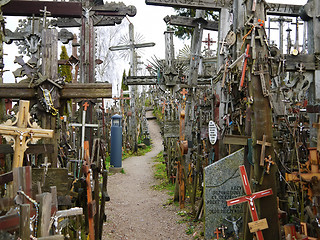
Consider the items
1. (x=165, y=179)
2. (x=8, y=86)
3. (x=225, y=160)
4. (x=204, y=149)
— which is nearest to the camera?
(x=8, y=86)

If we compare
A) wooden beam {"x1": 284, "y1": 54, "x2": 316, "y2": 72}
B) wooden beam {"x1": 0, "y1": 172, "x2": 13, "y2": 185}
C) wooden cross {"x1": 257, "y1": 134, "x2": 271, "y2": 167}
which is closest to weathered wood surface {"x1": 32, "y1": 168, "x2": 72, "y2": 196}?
wooden beam {"x1": 0, "y1": 172, "x2": 13, "y2": 185}

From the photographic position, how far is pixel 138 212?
849 centimetres

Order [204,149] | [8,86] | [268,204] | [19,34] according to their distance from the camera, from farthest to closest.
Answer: [19,34] → [204,149] → [8,86] → [268,204]

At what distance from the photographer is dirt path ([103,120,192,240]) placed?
684 centimetres

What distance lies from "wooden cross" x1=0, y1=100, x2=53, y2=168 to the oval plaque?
155 inches

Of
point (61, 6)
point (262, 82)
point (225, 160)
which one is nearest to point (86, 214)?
point (225, 160)

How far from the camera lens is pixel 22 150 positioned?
429 centimetres

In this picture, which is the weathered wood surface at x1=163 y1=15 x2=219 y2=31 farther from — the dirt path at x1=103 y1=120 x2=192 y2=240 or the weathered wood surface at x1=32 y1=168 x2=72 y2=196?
the weathered wood surface at x1=32 y1=168 x2=72 y2=196

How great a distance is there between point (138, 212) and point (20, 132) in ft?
16.1

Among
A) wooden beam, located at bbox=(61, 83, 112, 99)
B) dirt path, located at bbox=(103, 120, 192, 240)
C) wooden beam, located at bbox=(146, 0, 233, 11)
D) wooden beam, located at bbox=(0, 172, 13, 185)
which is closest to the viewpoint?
wooden beam, located at bbox=(0, 172, 13, 185)

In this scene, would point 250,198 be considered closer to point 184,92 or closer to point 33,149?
point 33,149

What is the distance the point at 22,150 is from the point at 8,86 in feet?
4.25

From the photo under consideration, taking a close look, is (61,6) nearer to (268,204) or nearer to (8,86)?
(8,86)

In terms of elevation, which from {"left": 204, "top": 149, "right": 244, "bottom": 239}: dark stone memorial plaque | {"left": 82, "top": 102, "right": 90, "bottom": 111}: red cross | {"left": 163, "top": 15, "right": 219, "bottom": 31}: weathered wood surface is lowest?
{"left": 204, "top": 149, "right": 244, "bottom": 239}: dark stone memorial plaque
